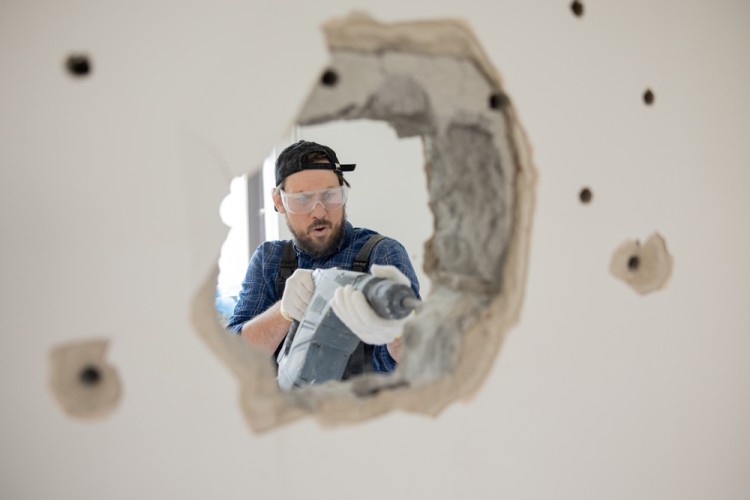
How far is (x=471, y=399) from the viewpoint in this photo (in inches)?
37.9

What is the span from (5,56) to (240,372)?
48 cm

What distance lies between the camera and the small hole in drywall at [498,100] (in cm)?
95

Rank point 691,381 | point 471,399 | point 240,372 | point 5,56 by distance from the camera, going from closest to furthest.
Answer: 1. point 5,56
2. point 240,372
3. point 471,399
4. point 691,381

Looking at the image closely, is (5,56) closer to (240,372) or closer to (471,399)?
(240,372)

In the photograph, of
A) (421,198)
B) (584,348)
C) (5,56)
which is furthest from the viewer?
(421,198)

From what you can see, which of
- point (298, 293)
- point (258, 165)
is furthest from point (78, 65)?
point (298, 293)


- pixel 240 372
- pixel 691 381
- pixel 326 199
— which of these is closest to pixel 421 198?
pixel 326 199

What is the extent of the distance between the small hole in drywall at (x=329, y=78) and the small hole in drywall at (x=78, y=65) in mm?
300

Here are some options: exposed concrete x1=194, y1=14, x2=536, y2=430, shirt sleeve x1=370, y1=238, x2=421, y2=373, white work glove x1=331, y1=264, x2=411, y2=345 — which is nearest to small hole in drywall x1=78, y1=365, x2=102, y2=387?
exposed concrete x1=194, y1=14, x2=536, y2=430

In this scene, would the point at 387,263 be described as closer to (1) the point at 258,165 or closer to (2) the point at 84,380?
(1) the point at 258,165

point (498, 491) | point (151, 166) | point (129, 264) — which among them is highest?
point (151, 166)

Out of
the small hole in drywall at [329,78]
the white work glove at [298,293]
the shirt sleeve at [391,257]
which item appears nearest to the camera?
the small hole in drywall at [329,78]

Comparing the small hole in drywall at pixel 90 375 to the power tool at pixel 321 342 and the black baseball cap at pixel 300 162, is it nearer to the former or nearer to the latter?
the power tool at pixel 321 342

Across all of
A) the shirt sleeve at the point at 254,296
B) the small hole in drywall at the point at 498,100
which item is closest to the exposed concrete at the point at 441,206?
the small hole in drywall at the point at 498,100
